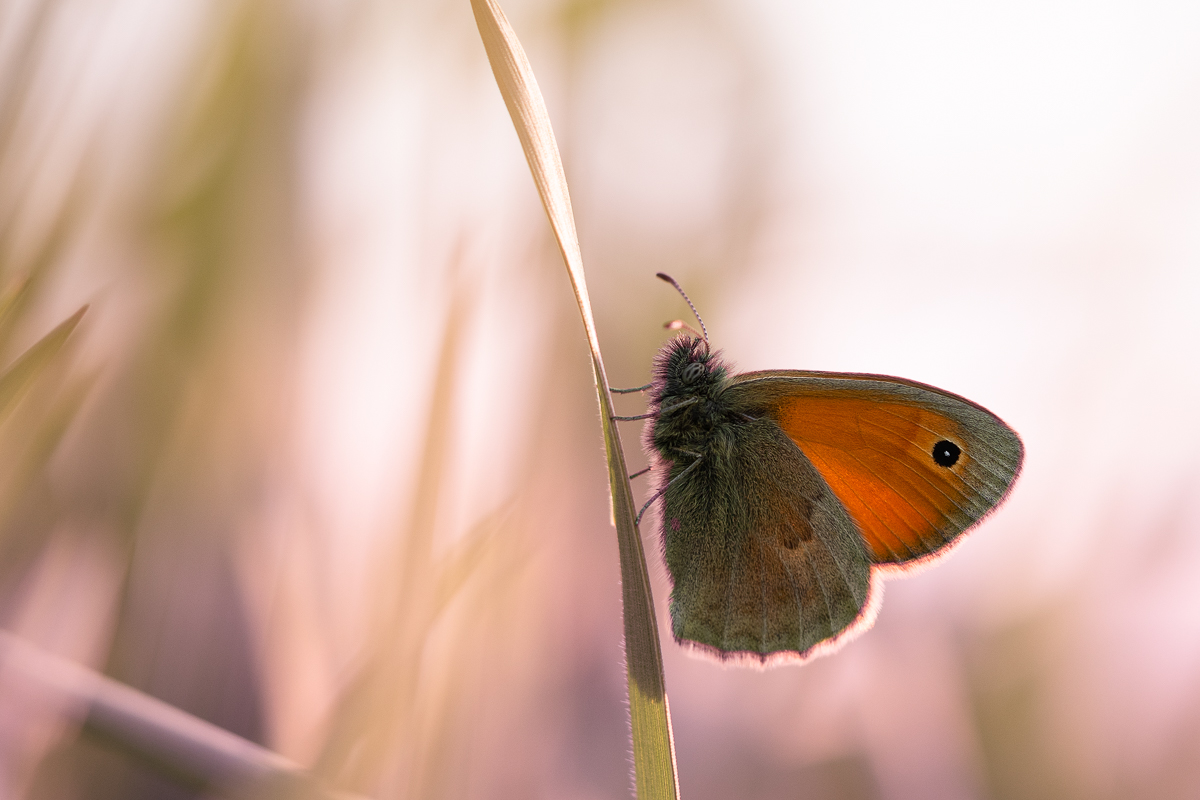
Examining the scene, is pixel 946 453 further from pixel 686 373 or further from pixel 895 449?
pixel 686 373

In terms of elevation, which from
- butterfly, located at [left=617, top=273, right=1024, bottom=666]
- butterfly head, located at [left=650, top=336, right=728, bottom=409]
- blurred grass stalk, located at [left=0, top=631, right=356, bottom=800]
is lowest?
blurred grass stalk, located at [left=0, top=631, right=356, bottom=800]

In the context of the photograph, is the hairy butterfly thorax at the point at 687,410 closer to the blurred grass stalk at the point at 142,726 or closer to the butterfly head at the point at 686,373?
the butterfly head at the point at 686,373

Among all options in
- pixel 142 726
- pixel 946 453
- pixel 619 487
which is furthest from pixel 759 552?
pixel 142 726

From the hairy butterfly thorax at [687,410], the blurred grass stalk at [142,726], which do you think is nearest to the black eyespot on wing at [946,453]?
the hairy butterfly thorax at [687,410]

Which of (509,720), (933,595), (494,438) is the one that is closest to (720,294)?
(494,438)

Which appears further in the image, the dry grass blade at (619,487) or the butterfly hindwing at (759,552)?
the butterfly hindwing at (759,552)

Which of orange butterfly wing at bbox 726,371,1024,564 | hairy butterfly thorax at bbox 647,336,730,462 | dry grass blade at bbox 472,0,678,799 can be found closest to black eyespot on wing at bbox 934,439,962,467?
orange butterfly wing at bbox 726,371,1024,564

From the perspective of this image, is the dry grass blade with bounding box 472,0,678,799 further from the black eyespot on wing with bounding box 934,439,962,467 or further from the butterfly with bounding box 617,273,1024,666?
the black eyespot on wing with bounding box 934,439,962,467
